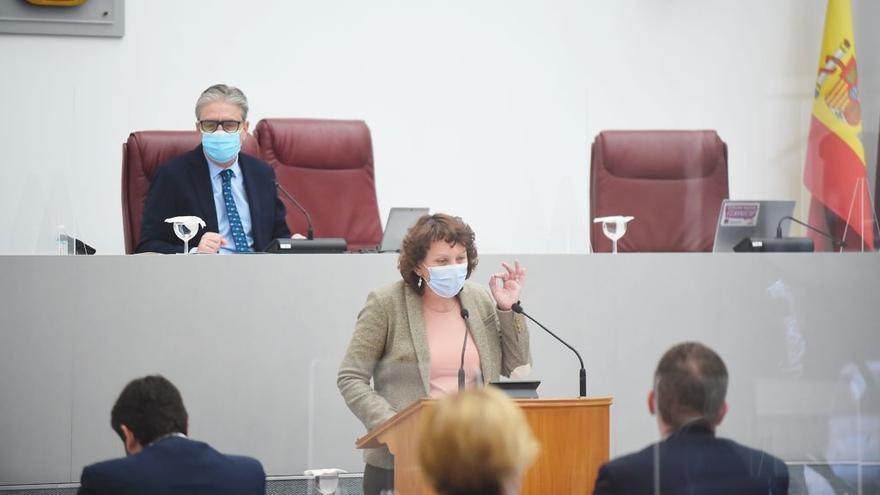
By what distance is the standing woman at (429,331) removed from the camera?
9.23 ft

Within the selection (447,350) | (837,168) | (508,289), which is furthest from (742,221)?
(447,350)

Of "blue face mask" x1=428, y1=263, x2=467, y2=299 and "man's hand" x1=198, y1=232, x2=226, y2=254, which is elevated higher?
"man's hand" x1=198, y1=232, x2=226, y2=254

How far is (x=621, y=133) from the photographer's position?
489cm

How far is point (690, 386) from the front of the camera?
225 cm

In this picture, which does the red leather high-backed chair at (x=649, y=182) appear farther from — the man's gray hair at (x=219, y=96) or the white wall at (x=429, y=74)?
the man's gray hair at (x=219, y=96)

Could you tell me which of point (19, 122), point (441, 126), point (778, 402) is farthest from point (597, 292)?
point (441, 126)

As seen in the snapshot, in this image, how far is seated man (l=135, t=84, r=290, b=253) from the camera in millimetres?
3953

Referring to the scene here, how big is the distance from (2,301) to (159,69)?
2.46 meters

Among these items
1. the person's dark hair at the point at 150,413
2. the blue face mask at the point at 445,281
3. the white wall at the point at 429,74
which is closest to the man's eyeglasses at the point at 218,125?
the white wall at the point at 429,74

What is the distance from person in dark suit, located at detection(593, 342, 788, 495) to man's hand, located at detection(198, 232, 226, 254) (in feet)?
5.68

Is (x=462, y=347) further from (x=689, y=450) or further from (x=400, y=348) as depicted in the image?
(x=689, y=450)

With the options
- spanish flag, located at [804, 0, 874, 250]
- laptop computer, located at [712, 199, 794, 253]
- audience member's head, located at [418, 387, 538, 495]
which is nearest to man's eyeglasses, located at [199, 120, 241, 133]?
laptop computer, located at [712, 199, 794, 253]

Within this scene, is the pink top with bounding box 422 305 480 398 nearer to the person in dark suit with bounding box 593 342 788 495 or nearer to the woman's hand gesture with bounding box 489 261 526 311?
the woman's hand gesture with bounding box 489 261 526 311

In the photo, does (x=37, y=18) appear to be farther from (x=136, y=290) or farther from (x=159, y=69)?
(x=136, y=290)
